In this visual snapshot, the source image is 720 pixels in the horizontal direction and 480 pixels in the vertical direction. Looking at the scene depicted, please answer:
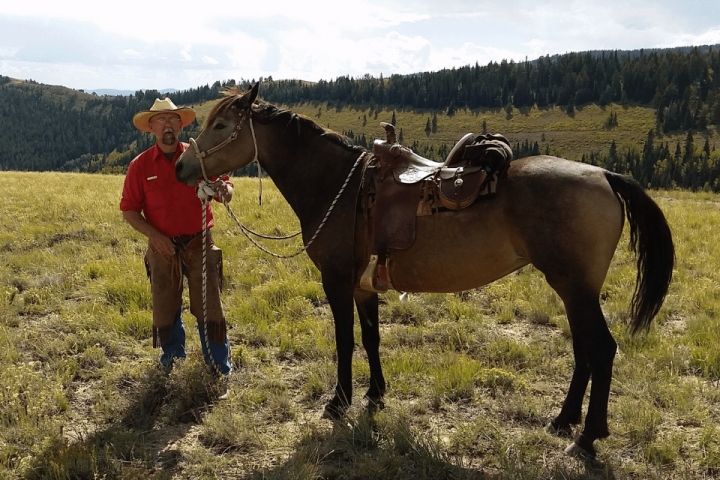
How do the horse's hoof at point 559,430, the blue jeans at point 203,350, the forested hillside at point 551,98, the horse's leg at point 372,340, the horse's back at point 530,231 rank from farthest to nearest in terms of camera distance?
1. the forested hillside at point 551,98
2. the blue jeans at point 203,350
3. the horse's leg at point 372,340
4. the horse's hoof at point 559,430
5. the horse's back at point 530,231

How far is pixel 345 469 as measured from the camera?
3.57m

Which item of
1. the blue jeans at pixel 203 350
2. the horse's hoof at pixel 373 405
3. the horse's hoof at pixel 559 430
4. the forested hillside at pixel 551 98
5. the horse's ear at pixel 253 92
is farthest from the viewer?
the forested hillside at pixel 551 98

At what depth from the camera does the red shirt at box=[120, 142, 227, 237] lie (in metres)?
4.67

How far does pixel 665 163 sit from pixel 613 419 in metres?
106

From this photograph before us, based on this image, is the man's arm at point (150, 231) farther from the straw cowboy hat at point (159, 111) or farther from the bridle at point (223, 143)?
the straw cowboy hat at point (159, 111)

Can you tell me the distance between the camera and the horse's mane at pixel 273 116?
4.39 meters

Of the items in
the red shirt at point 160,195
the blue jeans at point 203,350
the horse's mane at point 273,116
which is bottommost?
the blue jeans at point 203,350

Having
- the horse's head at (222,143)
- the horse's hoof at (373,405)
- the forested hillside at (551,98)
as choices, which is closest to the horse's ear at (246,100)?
the horse's head at (222,143)

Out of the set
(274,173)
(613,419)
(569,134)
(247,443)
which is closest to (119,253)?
(274,173)

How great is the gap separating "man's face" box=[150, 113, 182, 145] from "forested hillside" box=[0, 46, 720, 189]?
327 feet

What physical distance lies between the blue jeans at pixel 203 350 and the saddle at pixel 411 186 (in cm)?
191

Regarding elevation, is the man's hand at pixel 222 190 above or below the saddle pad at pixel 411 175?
below

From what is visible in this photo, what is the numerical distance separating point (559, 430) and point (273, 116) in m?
3.82

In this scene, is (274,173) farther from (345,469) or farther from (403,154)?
(345,469)
